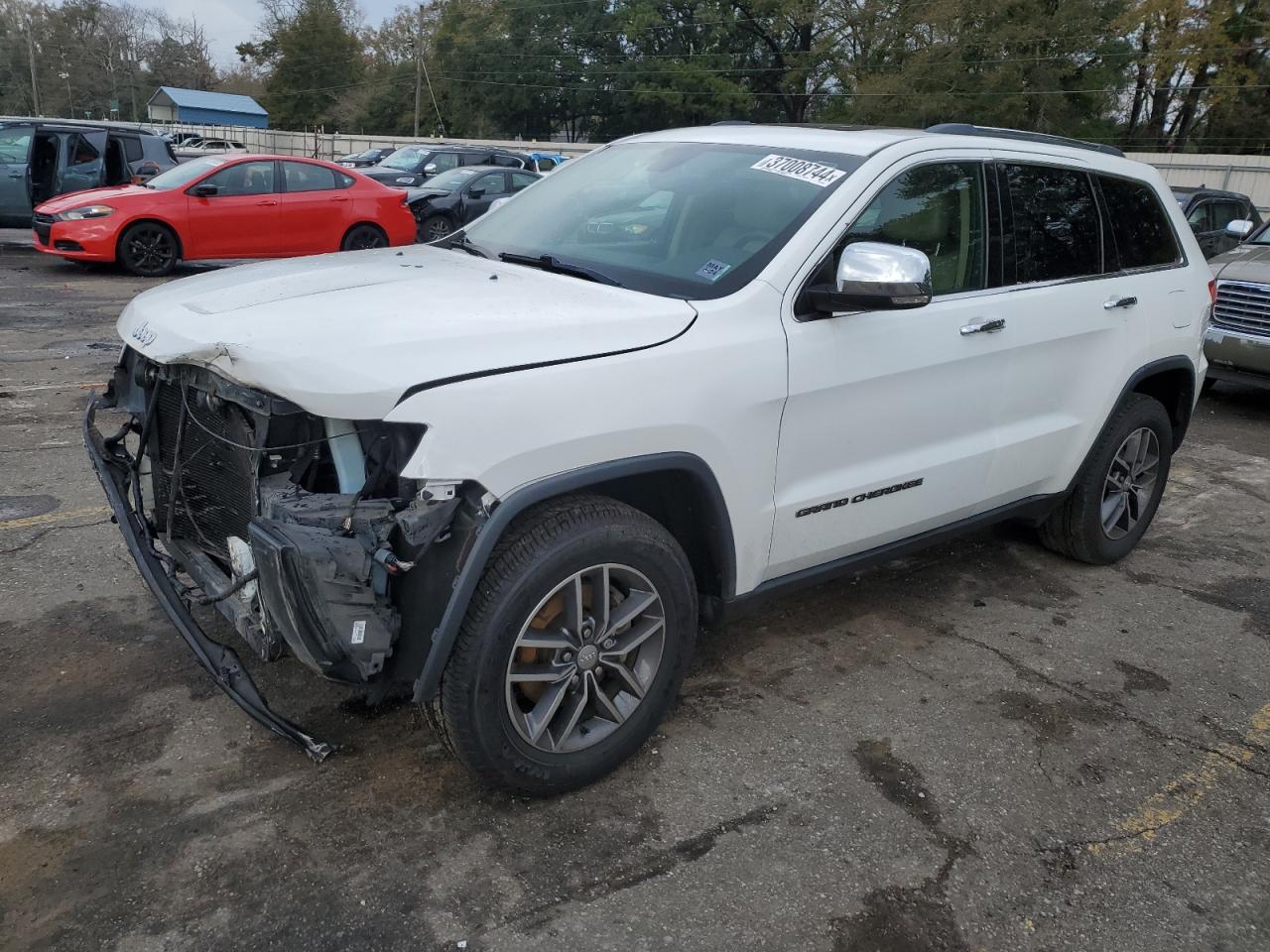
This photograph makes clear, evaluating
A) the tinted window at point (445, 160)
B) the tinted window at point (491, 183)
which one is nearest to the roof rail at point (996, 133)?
the tinted window at point (491, 183)

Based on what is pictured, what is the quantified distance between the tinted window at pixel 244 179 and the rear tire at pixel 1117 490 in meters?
11.5

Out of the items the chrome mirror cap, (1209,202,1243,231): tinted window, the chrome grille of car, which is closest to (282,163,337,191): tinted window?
the chrome grille of car

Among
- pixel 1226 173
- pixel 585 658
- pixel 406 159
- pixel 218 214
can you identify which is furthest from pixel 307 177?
pixel 1226 173

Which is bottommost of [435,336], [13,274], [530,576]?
[13,274]

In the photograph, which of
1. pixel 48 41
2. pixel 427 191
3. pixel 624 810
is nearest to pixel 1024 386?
pixel 624 810

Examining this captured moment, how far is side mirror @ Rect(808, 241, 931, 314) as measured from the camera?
310cm

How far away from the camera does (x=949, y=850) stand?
9.75 feet

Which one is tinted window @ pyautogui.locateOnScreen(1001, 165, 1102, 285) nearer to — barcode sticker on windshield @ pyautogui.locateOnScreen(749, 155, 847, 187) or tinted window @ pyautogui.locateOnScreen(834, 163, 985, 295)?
tinted window @ pyautogui.locateOnScreen(834, 163, 985, 295)

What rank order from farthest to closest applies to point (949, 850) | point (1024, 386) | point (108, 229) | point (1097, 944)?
1. point (108, 229)
2. point (1024, 386)
3. point (949, 850)
4. point (1097, 944)

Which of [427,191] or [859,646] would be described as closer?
[859,646]

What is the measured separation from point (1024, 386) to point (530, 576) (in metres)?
2.35

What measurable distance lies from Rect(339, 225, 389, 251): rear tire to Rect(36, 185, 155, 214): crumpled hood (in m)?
2.51

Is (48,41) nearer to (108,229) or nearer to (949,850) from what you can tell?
(108,229)

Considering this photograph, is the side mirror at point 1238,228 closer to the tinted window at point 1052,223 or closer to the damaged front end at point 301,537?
the tinted window at point 1052,223
